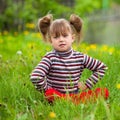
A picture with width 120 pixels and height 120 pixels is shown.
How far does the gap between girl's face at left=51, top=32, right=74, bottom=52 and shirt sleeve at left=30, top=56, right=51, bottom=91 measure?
131 millimetres

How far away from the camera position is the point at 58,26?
4.11 m

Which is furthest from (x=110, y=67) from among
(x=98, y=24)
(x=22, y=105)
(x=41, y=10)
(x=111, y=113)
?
(x=98, y=24)

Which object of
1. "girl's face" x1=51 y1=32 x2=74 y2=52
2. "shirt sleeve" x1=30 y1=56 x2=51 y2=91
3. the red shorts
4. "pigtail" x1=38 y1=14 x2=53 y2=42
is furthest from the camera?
"pigtail" x1=38 y1=14 x2=53 y2=42

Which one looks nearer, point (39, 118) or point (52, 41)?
point (39, 118)

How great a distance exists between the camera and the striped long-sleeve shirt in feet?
13.4

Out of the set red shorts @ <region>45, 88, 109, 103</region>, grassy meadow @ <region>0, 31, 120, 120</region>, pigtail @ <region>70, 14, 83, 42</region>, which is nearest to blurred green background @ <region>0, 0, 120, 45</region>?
grassy meadow @ <region>0, 31, 120, 120</region>

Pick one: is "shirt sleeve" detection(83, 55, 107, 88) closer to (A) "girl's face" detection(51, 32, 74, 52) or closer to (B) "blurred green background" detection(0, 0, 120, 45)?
(A) "girl's face" detection(51, 32, 74, 52)

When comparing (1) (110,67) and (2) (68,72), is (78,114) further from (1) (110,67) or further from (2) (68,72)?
(1) (110,67)

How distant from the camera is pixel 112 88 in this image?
4266mm

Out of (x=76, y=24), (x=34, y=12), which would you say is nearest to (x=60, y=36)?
(x=76, y=24)

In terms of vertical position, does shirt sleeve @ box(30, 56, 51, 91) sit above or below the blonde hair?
below

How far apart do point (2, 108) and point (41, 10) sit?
8.80m

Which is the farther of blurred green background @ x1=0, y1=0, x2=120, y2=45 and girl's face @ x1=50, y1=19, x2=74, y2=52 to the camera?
blurred green background @ x1=0, y1=0, x2=120, y2=45

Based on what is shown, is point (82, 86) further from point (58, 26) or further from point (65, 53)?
point (58, 26)
